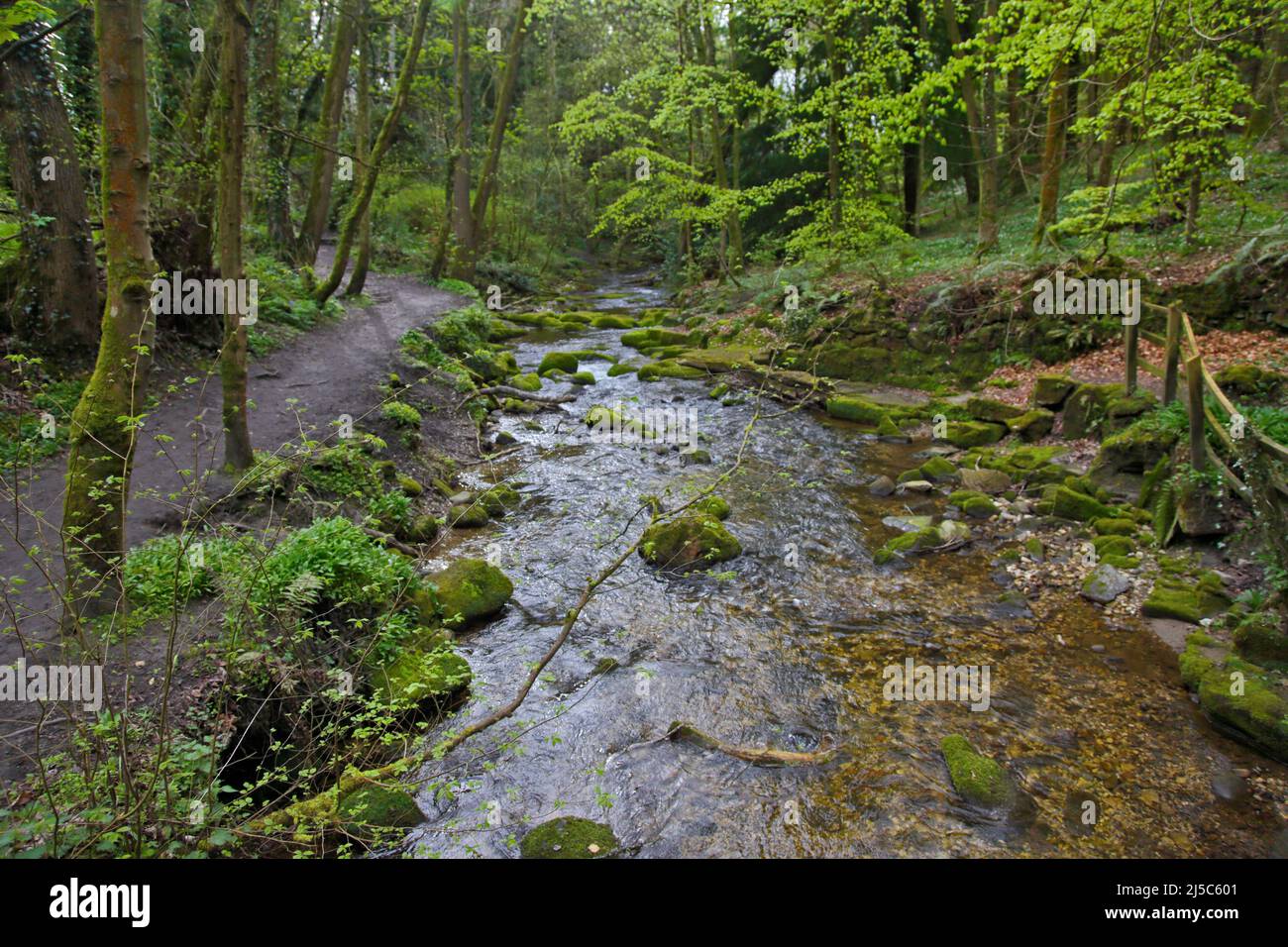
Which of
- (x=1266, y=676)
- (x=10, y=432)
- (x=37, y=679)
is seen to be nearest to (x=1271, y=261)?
(x=1266, y=676)

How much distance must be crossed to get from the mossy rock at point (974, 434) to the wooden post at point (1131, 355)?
2051 millimetres

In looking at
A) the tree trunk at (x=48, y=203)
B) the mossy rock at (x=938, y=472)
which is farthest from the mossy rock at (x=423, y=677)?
the mossy rock at (x=938, y=472)

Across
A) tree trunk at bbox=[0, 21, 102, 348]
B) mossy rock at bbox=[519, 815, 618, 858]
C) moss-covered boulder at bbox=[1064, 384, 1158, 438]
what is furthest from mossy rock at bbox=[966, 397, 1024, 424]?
tree trunk at bbox=[0, 21, 102, 348]

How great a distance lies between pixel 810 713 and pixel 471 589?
3.42 m

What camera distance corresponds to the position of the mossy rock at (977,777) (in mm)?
4664

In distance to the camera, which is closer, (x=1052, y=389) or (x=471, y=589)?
(x=471, y=589)

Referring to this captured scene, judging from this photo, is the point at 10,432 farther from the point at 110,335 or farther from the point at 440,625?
the point at 440,625

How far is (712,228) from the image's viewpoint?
1156 inches

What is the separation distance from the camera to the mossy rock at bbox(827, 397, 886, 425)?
13.2 metres

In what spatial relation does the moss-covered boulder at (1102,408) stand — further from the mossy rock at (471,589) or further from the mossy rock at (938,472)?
the mossy rock at (471,589)

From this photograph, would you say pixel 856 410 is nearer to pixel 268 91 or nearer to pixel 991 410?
pixel 991 410

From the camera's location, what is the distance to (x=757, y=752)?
16.9ft

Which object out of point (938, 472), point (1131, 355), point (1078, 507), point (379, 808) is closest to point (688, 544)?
point (938, 472)

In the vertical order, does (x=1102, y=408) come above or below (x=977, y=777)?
above
